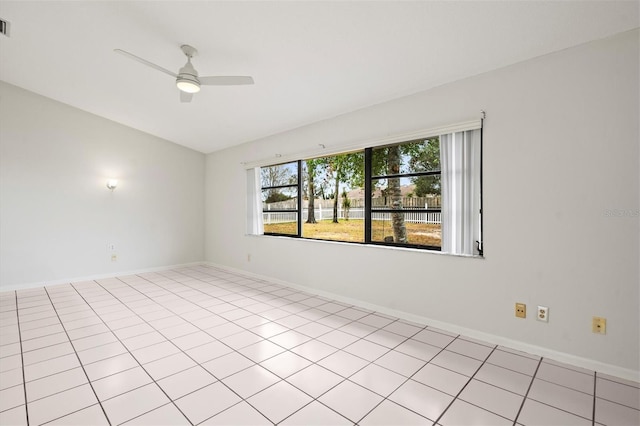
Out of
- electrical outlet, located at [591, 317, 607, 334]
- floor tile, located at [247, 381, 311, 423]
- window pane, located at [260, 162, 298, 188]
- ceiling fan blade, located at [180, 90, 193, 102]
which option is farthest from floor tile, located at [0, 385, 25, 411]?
electrical outlet, located at [591, 317, 607, 334]

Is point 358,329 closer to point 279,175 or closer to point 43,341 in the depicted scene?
point 43,341

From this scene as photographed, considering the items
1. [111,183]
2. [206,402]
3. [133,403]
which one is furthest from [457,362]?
[111,183]

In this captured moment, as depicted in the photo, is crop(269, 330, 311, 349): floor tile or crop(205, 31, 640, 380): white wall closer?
crop(205, 31, 640, 380): white wall

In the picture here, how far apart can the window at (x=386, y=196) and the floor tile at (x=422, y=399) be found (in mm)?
1399

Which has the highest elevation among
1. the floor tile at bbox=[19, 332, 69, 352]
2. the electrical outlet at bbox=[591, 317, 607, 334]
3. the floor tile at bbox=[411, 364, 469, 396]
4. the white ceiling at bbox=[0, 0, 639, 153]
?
the white ceiling at bbox=[0, 0, 639, 153]

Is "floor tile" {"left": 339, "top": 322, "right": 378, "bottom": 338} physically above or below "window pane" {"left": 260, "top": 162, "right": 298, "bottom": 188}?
below

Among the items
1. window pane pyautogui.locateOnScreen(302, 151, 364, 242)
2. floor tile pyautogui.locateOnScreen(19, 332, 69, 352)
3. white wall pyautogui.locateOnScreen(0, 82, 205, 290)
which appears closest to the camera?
floor tile pyautogui.locateOnScreen(19, 332, 69, 352)

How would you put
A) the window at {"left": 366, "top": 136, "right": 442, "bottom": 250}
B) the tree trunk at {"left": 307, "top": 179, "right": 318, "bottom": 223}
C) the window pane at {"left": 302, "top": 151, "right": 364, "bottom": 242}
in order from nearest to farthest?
1. the window at {"left": 366, "top": 136, "right": 442, "bottom": 250}
2. the window pane at {"left": 302, "top": 151, "right": 364, "bottom": 242}
3. the tree trunk at {"left": 307, "top": 179, "right": 318, "bottom": 223}

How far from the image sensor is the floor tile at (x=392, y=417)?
1706mm

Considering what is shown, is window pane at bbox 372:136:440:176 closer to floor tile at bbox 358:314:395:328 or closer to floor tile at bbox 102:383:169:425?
floor tile at bbox 358:314:395:328

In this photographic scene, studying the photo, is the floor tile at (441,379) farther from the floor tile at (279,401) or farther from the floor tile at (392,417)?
the floor tile at (279,401)

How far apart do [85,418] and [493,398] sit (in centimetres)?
250

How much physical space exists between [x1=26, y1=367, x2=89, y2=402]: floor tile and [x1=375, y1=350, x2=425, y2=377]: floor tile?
7.22ft

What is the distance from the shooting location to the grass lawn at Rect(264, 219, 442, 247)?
3.33 metres
